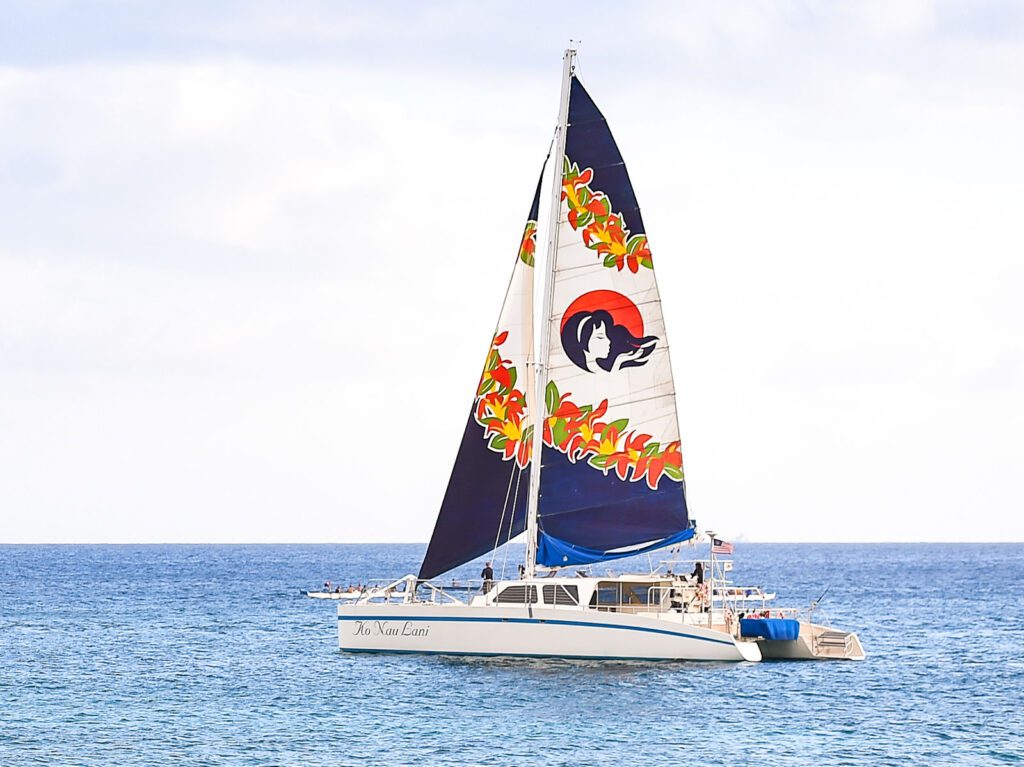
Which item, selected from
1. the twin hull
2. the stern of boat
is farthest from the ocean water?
the stern of boat

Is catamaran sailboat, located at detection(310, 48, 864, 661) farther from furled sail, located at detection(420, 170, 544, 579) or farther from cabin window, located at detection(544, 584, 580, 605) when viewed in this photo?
cabin window, located at detection(544, 584, 580, 605)

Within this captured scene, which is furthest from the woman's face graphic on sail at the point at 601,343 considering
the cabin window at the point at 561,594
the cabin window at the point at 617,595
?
the cabin window at the point at 561,594

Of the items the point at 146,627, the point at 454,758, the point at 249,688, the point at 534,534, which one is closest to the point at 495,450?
the point at 534,534

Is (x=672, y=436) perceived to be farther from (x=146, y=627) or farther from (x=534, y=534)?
(x=146, y=627)

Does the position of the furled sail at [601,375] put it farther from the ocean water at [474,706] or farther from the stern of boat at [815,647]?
the ocean water at [474,706]

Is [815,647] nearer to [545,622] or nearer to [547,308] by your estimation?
[545,622]

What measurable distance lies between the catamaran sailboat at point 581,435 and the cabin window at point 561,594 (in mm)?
1453

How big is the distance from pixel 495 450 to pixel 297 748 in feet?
54.5

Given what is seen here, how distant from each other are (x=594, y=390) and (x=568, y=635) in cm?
791

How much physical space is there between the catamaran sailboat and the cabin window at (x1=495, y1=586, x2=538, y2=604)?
38.0 inches

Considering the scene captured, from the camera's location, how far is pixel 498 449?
5012cm

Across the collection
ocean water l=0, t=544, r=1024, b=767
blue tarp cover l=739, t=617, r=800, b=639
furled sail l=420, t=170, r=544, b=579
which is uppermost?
furled sail l=420, t=170, r=544, b=579

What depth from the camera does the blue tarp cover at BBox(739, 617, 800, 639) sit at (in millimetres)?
47969

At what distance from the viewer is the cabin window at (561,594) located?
46.4 m
